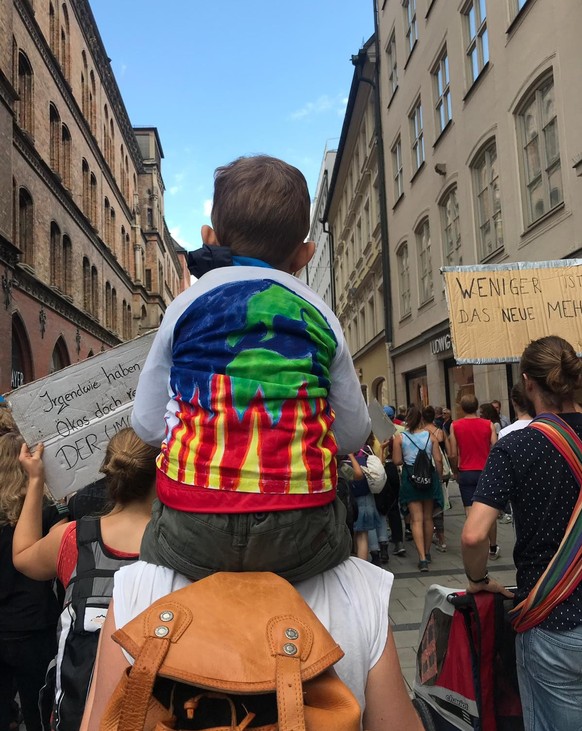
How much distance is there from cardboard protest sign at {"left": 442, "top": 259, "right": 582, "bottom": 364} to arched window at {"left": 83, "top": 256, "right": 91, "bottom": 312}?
23.8 metres

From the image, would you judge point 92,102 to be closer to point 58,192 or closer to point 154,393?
point 58,192

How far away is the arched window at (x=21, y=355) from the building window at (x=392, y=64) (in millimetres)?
15015

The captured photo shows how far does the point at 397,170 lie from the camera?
834 inches

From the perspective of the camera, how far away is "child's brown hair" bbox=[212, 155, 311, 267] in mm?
1420

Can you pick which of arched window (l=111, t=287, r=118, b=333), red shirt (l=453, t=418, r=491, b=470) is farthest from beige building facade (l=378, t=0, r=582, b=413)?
arched window (l=111, t=287, r=118, b=333)

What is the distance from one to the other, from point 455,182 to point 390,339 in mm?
7719

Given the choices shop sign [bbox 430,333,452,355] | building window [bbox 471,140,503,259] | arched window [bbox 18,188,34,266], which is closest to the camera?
building window [bbox 471,140,503,259]

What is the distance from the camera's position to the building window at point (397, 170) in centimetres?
2062

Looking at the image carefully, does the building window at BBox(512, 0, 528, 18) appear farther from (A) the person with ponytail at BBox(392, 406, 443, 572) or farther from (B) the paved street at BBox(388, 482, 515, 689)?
(B) the paved street at BBox(388, 482, 515, 689)

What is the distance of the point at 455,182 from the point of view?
15344 mm

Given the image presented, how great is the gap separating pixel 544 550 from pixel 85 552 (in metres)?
1.68

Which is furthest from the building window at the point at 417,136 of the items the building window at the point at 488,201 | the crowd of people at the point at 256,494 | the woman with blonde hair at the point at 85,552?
the crowd of people at the point at 256,494

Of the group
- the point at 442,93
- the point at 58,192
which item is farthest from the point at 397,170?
the point at 58,192

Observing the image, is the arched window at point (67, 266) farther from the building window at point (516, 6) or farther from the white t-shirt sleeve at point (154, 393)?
the white t-shirt sleeve at point (154, 393)
